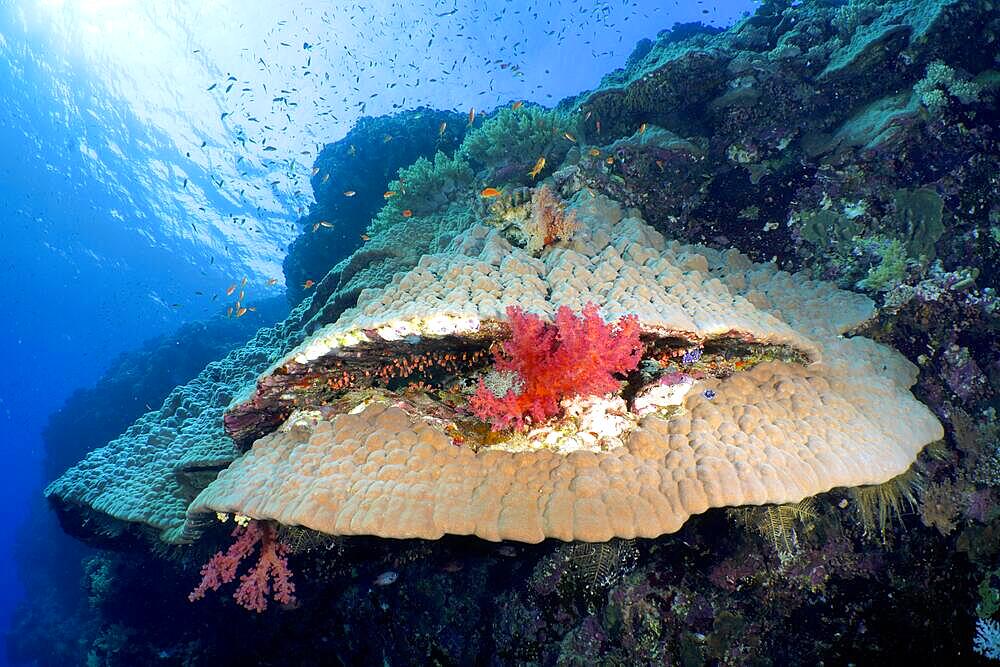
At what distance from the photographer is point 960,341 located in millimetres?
3676

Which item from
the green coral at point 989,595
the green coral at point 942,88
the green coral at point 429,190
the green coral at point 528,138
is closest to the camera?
the green coral at point 989,595

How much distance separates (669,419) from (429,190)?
17.1ft

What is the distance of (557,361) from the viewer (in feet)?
8.85

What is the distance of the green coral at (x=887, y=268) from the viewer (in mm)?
4035

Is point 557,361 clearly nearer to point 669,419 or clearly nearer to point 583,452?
point 583,452

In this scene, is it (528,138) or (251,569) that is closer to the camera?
(251,569)

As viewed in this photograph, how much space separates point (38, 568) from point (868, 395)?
111ft

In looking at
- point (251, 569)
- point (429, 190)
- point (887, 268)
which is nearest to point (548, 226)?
point (429, 190)

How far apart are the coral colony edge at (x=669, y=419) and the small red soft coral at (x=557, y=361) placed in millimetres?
20

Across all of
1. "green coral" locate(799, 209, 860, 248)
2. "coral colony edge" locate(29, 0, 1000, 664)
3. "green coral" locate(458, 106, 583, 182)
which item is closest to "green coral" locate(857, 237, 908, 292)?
"coral colony edge" locate(29, 0, 1000, 664)

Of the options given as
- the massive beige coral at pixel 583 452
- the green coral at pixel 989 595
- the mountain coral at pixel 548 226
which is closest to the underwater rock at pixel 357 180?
the mountain coral at pixel 548 226

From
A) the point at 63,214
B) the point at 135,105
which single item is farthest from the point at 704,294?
the point at 63,214

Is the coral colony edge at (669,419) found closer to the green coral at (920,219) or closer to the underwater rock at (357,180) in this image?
the green coral at (920,219)

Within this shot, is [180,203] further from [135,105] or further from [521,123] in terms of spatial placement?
[521,123]
